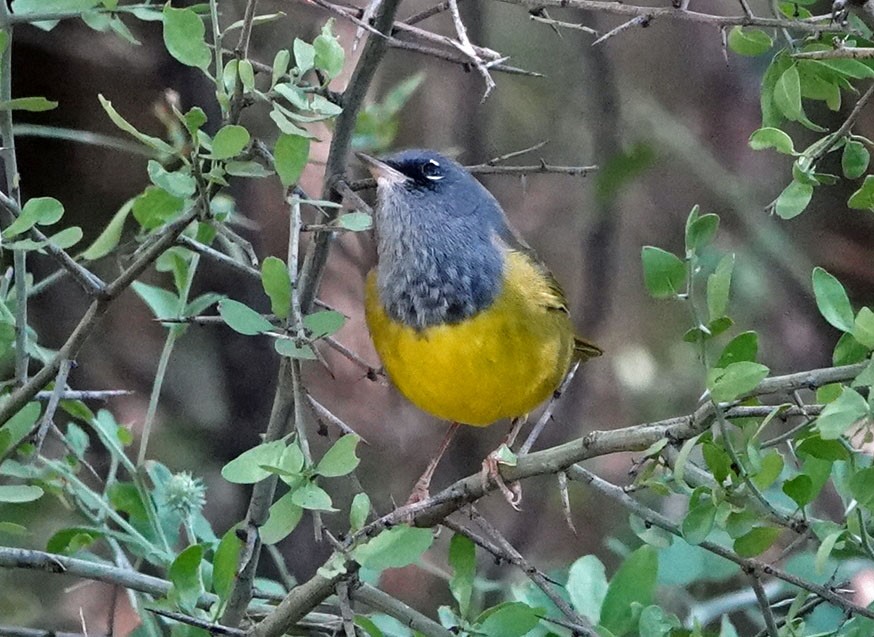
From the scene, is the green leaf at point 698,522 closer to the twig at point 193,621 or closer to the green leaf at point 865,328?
the green leaf at point 865,328

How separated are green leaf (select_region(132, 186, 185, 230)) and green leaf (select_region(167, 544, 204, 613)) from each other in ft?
1.52

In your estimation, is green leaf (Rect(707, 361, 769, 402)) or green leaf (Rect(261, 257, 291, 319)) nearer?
green leaf (Rect(707, 361, 769, 402))

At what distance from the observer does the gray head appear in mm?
1985

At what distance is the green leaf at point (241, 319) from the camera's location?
1.24 m

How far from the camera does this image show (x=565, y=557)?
156 inches

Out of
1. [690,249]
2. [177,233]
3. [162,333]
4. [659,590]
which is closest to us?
[690,249]

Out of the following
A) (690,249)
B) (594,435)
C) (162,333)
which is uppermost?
(690,249)

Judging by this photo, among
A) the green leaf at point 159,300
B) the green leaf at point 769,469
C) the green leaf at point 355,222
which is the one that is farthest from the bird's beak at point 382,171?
the green leaf at point 769,469

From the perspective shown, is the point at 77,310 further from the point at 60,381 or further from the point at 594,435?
the point at 594,435

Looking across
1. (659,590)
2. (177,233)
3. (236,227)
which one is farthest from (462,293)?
(236,227)

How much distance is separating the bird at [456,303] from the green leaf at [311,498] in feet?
2.15

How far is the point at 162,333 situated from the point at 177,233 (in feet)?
7.11

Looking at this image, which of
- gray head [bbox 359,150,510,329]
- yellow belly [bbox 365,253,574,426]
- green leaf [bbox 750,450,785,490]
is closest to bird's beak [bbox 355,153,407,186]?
gray head [bbox 359,150,510,329]

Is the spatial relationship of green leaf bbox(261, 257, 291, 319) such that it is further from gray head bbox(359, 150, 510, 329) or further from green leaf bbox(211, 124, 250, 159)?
gray head bbox(359, 150, 510, 329)
